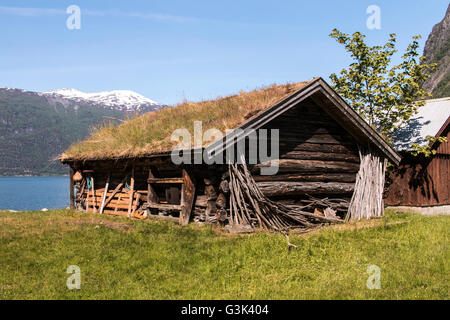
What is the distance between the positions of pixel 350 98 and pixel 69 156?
539 inches

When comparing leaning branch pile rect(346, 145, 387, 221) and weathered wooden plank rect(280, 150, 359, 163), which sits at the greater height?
weathered wooden plank rect(280, 150, 359, 163)

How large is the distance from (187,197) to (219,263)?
4.33 metres

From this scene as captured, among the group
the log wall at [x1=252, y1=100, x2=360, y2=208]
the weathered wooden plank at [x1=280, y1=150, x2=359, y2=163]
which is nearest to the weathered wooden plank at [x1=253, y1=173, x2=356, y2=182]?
the log wall at [x1=252, y1=100, x2=360, y2=208]

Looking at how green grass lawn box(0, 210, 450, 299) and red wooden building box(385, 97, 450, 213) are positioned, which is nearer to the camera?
green grass lawn box(0, 210, 450, 299)

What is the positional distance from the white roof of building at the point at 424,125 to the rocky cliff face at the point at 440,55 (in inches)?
2526

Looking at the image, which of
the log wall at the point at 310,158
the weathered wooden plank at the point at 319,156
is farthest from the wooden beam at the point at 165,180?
the weathered wooden plank at the point at 319,156

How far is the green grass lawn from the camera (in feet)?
23.4

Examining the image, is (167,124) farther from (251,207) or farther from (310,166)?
(310,166)

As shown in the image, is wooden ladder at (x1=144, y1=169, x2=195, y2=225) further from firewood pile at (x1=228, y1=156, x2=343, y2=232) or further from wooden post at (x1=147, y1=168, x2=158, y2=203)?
firewood pile at (x1=228, y1=156, x2=343, y2=232)

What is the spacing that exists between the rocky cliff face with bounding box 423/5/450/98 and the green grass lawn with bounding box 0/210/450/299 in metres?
78.4

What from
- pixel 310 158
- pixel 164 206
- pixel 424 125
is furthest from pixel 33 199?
pixel 310 158

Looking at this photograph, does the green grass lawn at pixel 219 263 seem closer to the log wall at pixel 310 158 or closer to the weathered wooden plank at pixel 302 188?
the weathered wooden plank at pixel 302 188

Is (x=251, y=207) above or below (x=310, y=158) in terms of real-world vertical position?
below

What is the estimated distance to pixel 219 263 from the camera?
8516 millimetres
